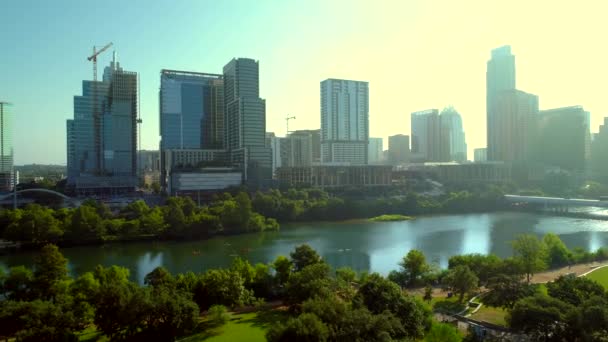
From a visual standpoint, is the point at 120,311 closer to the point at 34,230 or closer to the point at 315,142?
the point at 34,230

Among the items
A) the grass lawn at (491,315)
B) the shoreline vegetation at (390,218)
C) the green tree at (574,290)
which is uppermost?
the green tree at (574,290)

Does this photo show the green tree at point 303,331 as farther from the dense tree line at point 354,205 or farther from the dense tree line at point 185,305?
the dense tree line at point 354,205

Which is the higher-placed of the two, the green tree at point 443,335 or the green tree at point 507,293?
the green tree at point 507,293

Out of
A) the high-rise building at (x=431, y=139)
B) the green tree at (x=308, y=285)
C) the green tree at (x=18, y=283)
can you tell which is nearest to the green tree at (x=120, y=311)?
the green tree at (x=308, y=285)

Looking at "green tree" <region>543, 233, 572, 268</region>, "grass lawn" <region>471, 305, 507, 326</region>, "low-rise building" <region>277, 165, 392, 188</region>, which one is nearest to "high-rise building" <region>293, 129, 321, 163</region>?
"low-rise building" <region>277, 165, 392, 188</region>

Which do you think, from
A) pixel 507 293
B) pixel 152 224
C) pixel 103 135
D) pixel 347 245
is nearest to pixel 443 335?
pixel 507 293

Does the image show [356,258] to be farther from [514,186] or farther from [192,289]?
[514,186]
